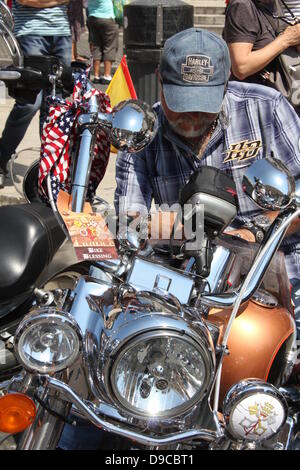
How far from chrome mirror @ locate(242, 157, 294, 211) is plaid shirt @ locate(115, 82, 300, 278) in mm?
630

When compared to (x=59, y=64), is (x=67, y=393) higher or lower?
lower

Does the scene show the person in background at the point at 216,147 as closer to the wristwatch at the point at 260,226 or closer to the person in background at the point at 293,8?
the wristwatch at the point at 260,226

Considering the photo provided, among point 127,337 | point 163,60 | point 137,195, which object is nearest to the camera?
point 127,337

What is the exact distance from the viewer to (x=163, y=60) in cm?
219

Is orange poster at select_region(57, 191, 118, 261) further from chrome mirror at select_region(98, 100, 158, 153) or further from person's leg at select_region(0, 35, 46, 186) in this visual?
person's leg at select_region(0, 35, 46, 186)

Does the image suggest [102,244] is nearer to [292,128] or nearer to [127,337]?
[127,337]

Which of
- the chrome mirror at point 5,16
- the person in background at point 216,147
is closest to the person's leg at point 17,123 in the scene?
the chrome mirror at point 5,16

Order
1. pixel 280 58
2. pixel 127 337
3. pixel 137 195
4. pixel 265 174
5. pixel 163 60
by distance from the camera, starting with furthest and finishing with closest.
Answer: pixel 280 58
pixel 137 195
pixel 163 60
pixel 265 174
pixel 127 337

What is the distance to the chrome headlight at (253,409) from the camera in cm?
172

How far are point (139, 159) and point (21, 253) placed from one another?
1.84 feet

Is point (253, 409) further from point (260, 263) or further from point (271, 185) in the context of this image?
point (271, 185)

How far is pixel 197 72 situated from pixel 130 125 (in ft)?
1.07

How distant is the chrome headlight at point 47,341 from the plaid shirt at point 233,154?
79 centimetres
